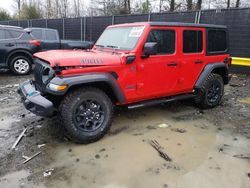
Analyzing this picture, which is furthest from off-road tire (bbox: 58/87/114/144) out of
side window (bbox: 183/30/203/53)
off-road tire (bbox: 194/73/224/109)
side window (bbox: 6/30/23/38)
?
side window (bbox: 6/30/23/38)

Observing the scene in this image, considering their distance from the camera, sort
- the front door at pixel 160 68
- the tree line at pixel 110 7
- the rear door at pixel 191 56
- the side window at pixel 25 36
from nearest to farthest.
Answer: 1. the front door at pixel 160 68
2. the rear door at pixel 191 56
3. the side window at pixel 25 36
4. the tree line at pixel 110 7

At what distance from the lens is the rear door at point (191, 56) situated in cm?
480

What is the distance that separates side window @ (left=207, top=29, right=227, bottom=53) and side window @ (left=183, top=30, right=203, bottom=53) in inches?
11.2

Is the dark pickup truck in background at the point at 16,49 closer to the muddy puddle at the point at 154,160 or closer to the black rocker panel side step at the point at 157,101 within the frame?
the muddy puddle at the point at 154,160

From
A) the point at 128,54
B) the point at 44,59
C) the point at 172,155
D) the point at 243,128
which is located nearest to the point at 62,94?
the point at 44,59

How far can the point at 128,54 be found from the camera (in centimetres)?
404

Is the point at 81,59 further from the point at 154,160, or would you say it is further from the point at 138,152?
the point at 154,160

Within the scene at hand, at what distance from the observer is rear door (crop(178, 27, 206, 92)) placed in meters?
4.80

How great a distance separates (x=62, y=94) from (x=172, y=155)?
1774mm

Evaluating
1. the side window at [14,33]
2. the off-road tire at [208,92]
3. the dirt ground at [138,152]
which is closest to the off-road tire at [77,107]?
the dirt ground at [138,152]

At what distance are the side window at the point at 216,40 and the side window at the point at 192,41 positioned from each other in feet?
0.93

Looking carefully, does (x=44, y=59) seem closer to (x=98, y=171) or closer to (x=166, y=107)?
(x=98, y=171)

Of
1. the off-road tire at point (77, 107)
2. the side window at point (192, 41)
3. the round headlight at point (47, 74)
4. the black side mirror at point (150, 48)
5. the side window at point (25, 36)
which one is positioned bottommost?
the off-road tire at point (77, 107)

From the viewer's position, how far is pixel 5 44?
329 inches
